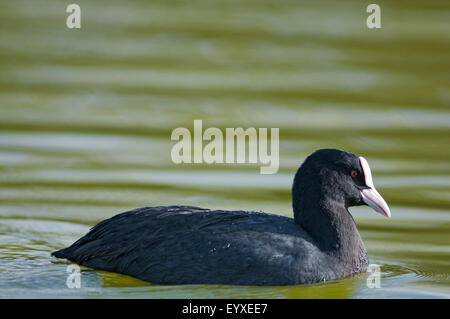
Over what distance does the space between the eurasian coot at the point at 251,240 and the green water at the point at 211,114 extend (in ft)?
0.44

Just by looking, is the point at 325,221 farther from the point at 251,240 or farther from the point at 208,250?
the point at 208,250

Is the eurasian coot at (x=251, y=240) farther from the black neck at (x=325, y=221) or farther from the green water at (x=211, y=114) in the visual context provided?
the green water at (x=211, y=114)

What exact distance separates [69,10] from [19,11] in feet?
2.71

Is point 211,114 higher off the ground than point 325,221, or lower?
higher

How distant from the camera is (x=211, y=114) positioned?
46.0 ft

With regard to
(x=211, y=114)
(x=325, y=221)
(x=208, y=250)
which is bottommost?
(x=208, y=250)

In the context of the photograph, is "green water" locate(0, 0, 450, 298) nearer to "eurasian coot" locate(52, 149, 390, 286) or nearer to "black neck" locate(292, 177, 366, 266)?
"eurasian coot" locate(52, 149, 390, 286)

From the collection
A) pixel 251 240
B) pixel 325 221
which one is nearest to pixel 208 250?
pixel 251 240

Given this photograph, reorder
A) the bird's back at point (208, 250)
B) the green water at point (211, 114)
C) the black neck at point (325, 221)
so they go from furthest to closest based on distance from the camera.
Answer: the green water at point (211, 114) → the black neck at point (325, 221) → the bird's back at point (208, 250)

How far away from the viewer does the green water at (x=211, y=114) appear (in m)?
9.76

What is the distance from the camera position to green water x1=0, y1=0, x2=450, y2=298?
32.0ft

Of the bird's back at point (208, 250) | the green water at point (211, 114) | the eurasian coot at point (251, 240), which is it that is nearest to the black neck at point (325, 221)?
the eurasian coot at point (251, 240)

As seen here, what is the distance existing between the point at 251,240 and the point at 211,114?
5.71m

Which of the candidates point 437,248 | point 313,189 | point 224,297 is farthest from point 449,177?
point 224,297
